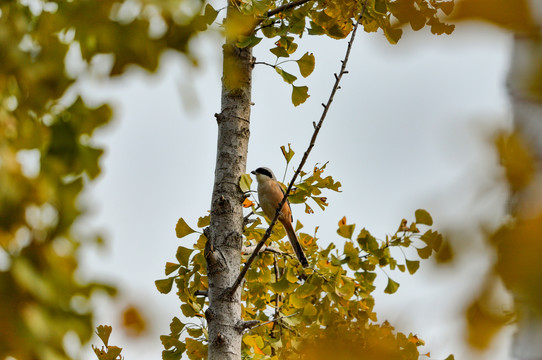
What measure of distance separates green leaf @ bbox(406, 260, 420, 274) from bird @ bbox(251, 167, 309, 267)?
67 centimetres

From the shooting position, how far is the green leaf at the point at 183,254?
140 inches

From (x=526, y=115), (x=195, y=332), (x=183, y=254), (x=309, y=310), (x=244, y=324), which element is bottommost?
(x=526, y=115)

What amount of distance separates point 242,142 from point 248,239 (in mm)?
863

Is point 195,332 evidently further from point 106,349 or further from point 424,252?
point 424,252

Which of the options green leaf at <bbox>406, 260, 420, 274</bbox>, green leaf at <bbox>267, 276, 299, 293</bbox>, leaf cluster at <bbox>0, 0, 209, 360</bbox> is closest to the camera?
leaf cluster at <bbox>0, 0, 209, 360</bbox>

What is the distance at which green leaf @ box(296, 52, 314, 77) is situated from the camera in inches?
143

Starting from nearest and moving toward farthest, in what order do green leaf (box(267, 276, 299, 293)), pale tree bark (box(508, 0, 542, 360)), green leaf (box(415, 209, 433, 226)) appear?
1. pale tree bark (box(508, 0, 542, 360))
2. green leaf (box(415, 209, 433, 226))
3. green leaf (box(267, 276, 299, 293))

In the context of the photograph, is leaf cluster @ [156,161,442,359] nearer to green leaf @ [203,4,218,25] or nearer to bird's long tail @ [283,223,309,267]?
bird's long tail @ [283,223,309,267]

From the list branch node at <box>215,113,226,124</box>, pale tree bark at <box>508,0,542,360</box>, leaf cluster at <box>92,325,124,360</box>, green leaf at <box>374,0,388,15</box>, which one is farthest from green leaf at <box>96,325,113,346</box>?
pale tree bark at <box>508,0,542,360</box>

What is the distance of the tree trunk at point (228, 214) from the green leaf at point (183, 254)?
40 cm

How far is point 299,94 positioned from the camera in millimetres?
3607

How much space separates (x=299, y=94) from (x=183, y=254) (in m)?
1.26

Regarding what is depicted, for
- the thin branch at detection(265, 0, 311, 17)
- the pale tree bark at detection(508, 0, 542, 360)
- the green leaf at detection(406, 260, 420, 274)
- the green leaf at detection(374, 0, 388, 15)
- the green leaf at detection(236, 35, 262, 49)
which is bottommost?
the pale tree bark at detection(508, 0, 542, 360)

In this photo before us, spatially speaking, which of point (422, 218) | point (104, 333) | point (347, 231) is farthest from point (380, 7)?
point (104, 333)
